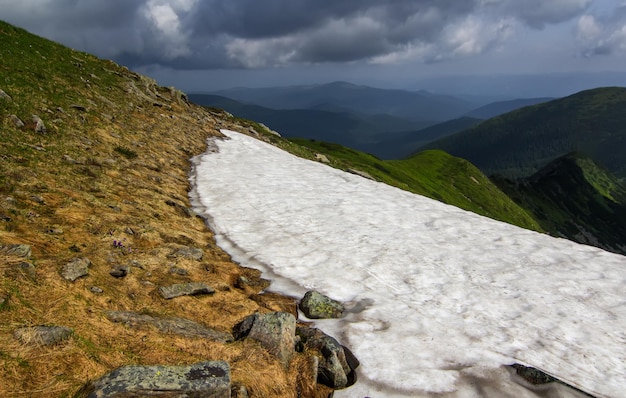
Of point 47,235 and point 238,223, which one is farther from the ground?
point 47,235

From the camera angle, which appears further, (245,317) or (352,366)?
(245,317)

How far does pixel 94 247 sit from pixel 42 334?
469cm

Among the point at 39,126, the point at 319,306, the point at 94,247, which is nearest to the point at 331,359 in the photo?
the point at 319,306

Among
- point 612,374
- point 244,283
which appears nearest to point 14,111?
point 244,283

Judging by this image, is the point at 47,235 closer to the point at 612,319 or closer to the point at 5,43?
the point at 612,319

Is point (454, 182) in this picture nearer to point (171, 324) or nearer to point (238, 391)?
point (171, 324)

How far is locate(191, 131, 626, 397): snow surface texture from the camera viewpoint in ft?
29.9

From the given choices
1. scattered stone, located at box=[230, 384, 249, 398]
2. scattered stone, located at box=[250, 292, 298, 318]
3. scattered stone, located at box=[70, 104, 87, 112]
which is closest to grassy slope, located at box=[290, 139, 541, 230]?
scattered stone, located at box=[70, 104, 87, 112]

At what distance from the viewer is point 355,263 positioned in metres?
14.9

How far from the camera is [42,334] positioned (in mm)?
6816

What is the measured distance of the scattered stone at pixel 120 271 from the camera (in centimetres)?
1020

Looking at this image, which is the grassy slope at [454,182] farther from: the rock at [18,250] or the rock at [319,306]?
the rock at [18,250]

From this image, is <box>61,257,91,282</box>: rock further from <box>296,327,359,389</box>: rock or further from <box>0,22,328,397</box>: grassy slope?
<box>296,327,359,389</box>: rock

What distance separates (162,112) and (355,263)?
28.5m
